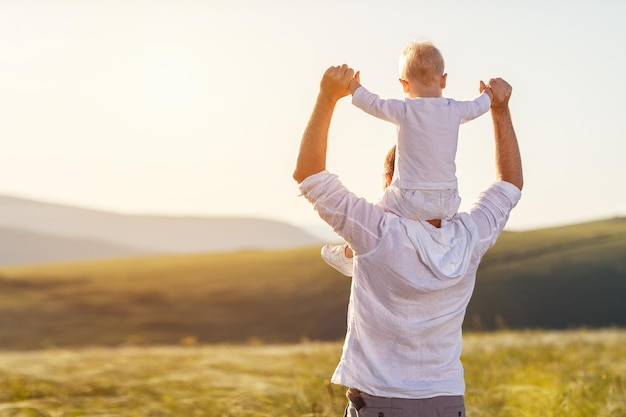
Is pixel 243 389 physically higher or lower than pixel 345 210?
lower

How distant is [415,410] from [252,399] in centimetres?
289

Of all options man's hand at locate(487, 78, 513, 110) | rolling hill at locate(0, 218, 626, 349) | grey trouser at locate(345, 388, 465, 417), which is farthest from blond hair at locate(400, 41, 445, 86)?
rolling hill at locate(0, 218, 626, 349)

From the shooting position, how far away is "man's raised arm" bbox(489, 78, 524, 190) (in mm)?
3373

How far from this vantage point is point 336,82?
2.96m

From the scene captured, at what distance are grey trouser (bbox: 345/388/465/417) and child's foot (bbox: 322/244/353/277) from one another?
1.55 feet

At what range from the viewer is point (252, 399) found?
5.66m

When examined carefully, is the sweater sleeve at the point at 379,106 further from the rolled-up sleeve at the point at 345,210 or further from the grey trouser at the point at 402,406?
the grey trouser at the point at 402,406

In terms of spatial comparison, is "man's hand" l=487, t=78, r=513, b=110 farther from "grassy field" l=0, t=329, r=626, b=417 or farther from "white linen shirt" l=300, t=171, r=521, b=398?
"grassy field" l=0, t=329, r=626, b=417

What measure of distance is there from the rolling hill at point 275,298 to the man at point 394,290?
941 inches

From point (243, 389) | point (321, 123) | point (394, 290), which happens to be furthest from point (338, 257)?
point (243, 389)

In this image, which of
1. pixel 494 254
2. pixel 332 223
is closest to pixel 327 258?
pixel 332 223

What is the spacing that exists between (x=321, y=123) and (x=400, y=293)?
0.69 m

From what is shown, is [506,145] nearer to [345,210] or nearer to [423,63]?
[423,63]

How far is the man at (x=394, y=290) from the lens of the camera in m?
2.88
